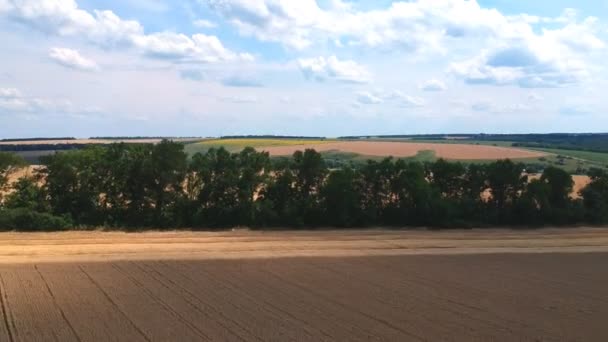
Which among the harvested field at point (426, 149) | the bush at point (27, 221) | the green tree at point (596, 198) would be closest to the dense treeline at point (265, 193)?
the bush at point (27, 221)

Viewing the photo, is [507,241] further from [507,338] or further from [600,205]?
[507,338]

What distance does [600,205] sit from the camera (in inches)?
1864

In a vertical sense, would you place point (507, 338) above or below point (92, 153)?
below

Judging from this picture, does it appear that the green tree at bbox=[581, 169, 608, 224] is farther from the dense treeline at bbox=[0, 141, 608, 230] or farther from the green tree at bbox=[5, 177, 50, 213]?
the green tree at bbox=[5, 177, 50, 213]

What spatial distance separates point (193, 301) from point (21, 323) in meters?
5.13

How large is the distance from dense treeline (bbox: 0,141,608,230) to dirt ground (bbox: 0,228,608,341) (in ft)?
11.3

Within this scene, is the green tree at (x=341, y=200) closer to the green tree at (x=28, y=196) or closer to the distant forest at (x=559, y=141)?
the green tree at (x=28, y=196)

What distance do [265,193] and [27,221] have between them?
49.5 feet

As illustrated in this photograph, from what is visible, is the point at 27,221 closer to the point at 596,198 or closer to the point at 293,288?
the point at 293,288

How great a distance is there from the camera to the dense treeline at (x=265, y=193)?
3903cm

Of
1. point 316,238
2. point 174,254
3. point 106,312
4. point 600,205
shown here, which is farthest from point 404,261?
point 600,205

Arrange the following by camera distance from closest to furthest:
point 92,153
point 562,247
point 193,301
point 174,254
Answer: point 193,301 < point 174,254 < point 562,247 < point 92,153

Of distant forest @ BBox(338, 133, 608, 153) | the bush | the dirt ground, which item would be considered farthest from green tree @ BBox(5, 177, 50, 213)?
distant forest @ BBox(338, 133, 608, 153)

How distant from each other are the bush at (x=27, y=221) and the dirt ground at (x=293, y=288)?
6.33ft
